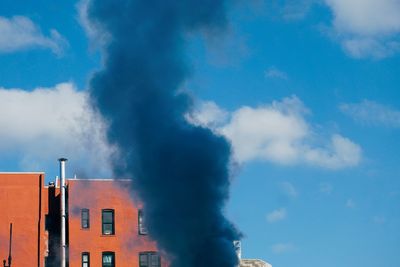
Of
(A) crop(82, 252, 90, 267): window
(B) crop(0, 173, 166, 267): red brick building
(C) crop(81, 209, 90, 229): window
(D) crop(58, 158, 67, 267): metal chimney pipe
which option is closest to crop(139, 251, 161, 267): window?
(B) crop(0, 173, 166, 267): red brick building

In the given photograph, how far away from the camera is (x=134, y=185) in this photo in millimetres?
38406

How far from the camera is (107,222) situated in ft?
203

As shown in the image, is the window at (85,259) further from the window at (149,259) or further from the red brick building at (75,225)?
the window at (149,259)

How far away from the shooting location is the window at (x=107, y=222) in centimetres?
6184

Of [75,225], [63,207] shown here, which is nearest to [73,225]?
[75,225]

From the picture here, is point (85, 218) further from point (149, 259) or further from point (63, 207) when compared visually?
point (149, 259)

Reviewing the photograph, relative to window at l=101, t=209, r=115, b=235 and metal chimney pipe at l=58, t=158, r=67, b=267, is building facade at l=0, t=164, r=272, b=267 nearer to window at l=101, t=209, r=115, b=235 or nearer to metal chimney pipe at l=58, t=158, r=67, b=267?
window at l=101, t=209, r=115, b=235

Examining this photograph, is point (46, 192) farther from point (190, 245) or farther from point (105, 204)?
point (190, 245)

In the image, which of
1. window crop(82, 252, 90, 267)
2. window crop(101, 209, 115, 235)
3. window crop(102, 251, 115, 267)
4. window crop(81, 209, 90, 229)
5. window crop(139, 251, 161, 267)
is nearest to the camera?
window crop(82, 252, 90, 267)

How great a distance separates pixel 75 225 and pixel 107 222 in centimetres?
236

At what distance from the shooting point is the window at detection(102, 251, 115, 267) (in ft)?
202

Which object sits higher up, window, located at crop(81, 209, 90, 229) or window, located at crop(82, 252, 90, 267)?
window, located at crop(81, 209, 90, 229)

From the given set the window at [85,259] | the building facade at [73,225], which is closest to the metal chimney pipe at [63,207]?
the building facade at [73,225]

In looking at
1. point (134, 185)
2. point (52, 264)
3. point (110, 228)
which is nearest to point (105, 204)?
point (110, 228)
